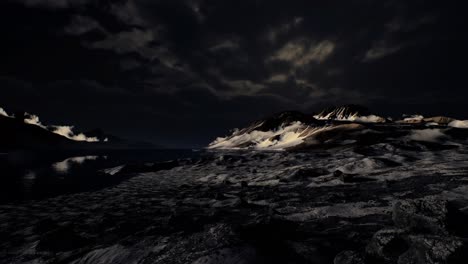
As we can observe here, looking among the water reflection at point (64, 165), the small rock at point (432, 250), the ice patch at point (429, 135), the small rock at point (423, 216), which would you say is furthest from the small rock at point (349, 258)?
the ice patch at point (429, 135)

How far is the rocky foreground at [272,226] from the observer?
6707 mm

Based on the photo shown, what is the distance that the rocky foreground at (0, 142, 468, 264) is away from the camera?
264 inches

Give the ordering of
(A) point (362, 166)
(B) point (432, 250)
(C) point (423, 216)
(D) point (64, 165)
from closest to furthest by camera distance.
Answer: (B) point (432, 250) < (C) point (423, 216) < (A) point (362, 166) < (D) point (64, 165)

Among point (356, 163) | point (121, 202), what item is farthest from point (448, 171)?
point (121, 202)

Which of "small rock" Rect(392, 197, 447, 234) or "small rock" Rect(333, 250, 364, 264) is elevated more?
"small rock" Rect(392, 197, 447, 234)

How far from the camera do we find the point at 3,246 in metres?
11.6

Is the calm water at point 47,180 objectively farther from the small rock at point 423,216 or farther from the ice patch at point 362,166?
the small rock at point 423,216

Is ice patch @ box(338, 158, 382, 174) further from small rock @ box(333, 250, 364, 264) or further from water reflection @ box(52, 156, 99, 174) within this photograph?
water reflection @ box(52, 156, 99, 174)

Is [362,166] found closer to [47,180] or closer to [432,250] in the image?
[432,250]

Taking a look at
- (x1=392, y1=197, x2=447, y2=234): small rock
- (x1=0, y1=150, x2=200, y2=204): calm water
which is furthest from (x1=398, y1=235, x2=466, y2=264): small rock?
(x1=0, y1=150, x2=200, y2=204): calm water

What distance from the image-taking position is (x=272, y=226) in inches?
350

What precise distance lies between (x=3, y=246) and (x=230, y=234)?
1094 centimetres

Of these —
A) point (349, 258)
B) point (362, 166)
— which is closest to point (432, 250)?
point (349, 258)

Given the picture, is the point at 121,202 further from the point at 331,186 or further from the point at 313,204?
the point at 331,186
